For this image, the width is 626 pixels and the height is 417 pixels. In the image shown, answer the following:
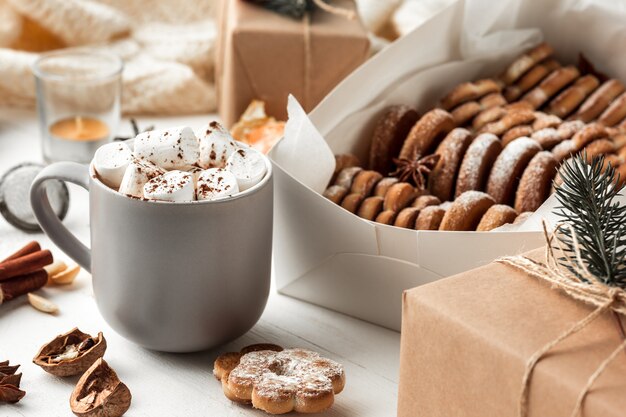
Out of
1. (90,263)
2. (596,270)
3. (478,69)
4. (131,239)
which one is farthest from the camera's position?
(478,69)

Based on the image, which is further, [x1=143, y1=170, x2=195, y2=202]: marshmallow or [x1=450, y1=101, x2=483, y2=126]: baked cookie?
[x1=450, y1=101, x2=483, y2=126]: baked cookie

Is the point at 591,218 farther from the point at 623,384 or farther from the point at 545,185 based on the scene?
the point at 545,185

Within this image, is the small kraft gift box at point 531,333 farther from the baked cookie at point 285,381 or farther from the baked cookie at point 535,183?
the baked cookie at point 535,183

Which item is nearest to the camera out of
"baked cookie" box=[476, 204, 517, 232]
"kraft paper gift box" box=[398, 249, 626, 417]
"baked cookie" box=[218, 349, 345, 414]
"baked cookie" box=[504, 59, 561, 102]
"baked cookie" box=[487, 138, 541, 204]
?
"kraft paper gift box" box=[398, 249, 626, 417]

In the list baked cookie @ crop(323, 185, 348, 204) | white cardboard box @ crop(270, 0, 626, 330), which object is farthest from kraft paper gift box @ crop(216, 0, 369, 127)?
baked cookie @ crop(323, 185, 348, 204)

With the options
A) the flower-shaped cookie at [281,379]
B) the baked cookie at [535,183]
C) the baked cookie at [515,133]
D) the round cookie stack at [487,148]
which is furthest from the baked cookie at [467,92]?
the flower-shaped cookie at [281,379]

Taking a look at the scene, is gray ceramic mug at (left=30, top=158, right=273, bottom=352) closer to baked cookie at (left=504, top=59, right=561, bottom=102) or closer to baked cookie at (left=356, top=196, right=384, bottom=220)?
baked cookie at (left=356, top=196, right=384, bottom=220)

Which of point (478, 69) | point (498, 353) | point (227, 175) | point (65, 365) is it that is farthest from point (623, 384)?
point (478, 69)
